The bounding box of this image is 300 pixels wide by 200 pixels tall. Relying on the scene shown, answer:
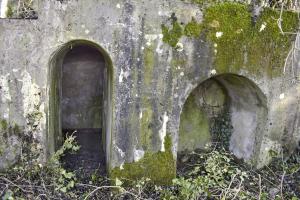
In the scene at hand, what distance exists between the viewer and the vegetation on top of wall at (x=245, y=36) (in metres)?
4.86

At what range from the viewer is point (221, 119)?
629 centimetres

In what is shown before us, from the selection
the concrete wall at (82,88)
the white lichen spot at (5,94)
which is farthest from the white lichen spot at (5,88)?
the concrete wall at (82,88)

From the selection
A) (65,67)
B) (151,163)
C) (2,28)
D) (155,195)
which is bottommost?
(155,195)

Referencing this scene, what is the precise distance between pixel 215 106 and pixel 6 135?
135 inches

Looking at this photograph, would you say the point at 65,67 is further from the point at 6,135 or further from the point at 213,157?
the point at 213,157

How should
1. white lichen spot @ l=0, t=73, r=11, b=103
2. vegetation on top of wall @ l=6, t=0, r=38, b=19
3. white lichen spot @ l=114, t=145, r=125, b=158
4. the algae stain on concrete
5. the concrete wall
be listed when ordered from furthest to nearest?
the algae stain on concrete
the concrete wall
white lichen spot @ l=114, t=145, r=125, b=158
white lichen spot @ l=0, t=73, r=11, b=103
vegetation on top of wall @ l=6, t=0, r=38, b=19

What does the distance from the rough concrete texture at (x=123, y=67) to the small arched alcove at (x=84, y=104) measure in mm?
660

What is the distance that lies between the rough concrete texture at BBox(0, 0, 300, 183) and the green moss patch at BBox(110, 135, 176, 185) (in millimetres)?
77

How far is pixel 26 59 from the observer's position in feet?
15.3

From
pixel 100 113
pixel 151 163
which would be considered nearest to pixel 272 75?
pixel 151 163

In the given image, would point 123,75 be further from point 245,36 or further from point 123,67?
point 245,36

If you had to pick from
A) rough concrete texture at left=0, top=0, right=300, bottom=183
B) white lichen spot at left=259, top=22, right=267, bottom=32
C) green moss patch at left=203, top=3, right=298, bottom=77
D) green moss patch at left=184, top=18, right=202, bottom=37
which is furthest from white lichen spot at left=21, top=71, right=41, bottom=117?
white lichen spot at left=259, top=22, right=267, bottom=32

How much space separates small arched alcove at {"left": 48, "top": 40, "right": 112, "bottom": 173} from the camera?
5820 millimetres

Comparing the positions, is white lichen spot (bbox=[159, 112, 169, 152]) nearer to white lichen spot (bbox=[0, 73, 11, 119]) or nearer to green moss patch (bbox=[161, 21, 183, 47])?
green moss patch (bbox=[161, 21, 183, 47])
